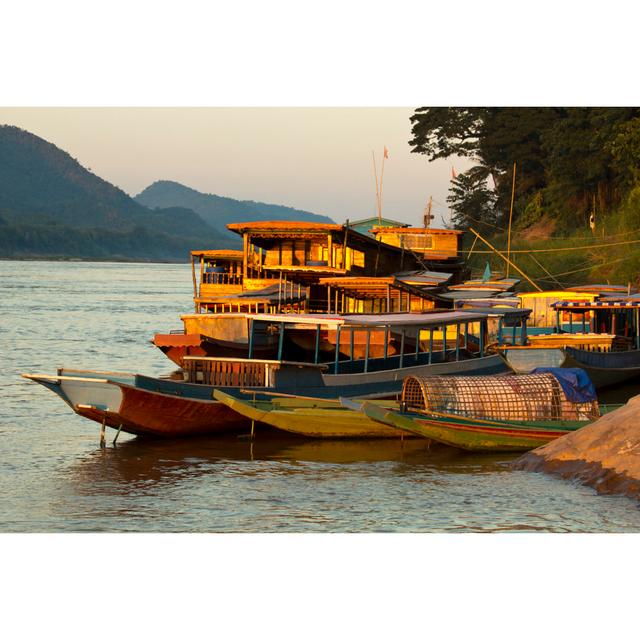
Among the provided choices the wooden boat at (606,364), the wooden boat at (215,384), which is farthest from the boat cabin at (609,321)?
the wooden boat at (215,384)

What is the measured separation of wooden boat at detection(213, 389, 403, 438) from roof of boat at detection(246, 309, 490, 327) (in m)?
1.82

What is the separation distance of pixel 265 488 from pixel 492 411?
176 inches

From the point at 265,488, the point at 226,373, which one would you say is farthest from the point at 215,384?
the point at 265,488

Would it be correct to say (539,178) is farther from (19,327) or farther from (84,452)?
(84,452)

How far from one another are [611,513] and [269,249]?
21.1 metres

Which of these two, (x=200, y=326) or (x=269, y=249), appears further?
(x=269, y=249)

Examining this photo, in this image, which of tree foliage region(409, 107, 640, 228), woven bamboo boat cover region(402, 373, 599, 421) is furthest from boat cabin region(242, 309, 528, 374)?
tree foliage region(409, 107, 640, 228)

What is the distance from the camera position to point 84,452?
1872cm

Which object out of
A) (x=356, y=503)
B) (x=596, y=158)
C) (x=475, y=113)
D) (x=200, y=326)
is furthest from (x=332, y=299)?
(x=475, y=113)

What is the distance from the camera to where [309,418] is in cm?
1831

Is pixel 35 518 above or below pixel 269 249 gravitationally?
below

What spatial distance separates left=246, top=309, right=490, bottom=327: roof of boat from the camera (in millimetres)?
19875

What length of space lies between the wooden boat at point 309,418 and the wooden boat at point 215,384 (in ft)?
1.89

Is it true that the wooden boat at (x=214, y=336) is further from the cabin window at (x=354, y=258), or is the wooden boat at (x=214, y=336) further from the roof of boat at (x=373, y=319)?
the cabin window at (x=354, y=258)
